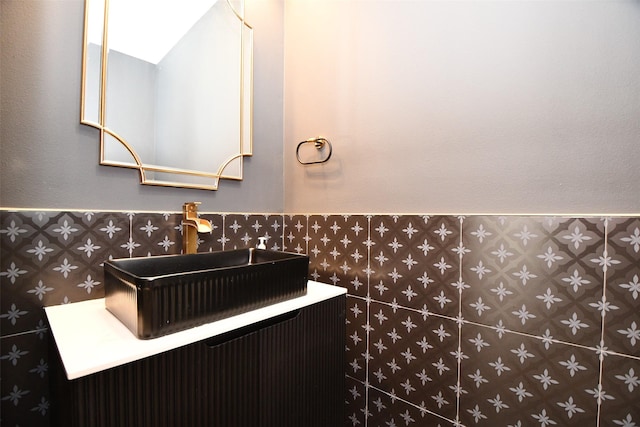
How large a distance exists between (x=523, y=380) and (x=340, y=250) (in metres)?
0.72

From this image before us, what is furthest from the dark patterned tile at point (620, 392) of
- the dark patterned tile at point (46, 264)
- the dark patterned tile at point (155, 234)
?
the dark patterned tile at point (46, 264)

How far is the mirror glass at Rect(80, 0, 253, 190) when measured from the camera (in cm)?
92

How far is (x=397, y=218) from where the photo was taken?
1.07 m

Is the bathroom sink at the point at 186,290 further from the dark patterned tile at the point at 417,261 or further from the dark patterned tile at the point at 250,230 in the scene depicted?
the dark patterned tile at the point at 417,261

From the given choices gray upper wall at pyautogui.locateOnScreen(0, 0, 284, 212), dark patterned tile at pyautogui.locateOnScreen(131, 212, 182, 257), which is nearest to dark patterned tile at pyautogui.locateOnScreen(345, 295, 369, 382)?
dark patterned tile at pyautogui.locateOnScreen(131, 212, 182, 257)

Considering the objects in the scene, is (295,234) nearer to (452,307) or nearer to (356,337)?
(356,337)

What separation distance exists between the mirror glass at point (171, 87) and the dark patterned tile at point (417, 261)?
701 mm

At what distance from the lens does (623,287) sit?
0.70m

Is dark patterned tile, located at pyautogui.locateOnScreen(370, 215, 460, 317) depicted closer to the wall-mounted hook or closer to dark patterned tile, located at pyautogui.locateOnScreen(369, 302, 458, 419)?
dark patterned tile, located at pyautogui.locateOnScreen(369, 302, 458, 419)

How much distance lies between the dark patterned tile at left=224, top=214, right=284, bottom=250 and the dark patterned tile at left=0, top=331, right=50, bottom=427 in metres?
0.62

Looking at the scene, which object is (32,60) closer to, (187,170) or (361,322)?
(187,170)

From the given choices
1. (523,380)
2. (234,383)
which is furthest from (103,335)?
(523,380)

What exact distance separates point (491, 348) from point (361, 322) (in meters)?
0.46

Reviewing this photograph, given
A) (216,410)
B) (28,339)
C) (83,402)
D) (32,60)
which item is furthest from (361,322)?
(32,60)
